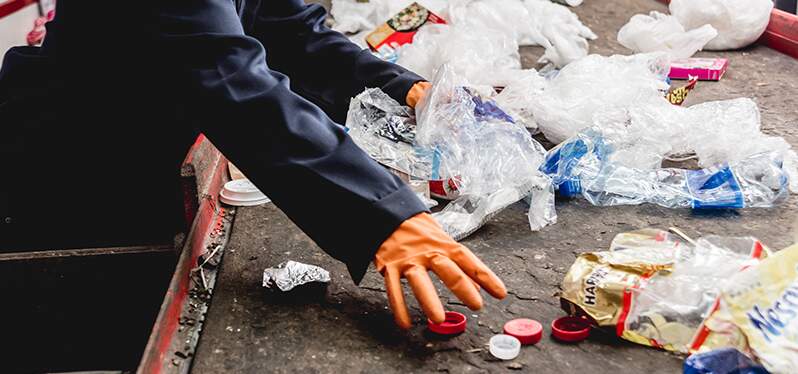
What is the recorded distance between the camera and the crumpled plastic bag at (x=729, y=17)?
3.28 m

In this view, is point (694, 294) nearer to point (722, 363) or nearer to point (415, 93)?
point (722, 363)

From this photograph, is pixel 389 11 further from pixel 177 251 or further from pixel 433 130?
pixel 177 251

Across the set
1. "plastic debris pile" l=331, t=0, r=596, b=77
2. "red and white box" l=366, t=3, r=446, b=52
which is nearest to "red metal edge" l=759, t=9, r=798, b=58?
"plastic debris pile" l=331, t=0, r=596, b=77

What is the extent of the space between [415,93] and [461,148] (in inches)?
11.1

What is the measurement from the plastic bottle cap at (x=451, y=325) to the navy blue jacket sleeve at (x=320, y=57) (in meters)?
0.89

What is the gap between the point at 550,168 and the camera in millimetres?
2168

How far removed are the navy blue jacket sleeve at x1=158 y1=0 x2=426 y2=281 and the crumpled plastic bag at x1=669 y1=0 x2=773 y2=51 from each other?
2201 mm

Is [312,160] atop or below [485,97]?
atop

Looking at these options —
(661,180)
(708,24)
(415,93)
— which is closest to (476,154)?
(415,93)

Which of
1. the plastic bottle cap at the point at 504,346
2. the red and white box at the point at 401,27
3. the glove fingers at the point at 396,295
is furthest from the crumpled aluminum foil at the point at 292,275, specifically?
the red and white box at the point at 401,27

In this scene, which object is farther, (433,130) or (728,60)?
(728,60)

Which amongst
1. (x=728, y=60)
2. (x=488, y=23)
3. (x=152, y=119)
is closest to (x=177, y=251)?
(x=152, y=119)

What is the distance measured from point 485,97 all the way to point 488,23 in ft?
3.54

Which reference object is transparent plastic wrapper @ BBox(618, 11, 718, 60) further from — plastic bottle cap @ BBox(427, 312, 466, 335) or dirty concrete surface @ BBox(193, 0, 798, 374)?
plastic bottle cap @ BBox(427, 312, 466, 335)
